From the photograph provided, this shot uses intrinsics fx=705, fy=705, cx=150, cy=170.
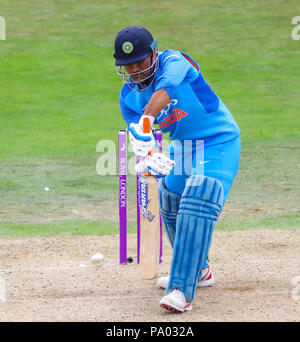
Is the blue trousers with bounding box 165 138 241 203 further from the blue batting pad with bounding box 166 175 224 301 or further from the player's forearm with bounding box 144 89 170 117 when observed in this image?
the player's forearm with bounding box 144 89 170 117

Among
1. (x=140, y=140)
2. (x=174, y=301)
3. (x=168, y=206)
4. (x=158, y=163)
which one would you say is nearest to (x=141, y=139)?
(x=140, y=140)

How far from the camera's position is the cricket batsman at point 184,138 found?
14.2ft

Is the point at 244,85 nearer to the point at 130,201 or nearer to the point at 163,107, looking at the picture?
the point at 130,201

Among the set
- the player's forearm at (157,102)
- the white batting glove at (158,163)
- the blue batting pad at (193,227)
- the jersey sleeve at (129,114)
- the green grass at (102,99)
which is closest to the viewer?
the player's forearm at (157,102)

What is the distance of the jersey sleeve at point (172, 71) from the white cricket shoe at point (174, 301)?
1.25 m

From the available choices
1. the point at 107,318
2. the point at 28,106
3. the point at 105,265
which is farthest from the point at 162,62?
the point at 28,106

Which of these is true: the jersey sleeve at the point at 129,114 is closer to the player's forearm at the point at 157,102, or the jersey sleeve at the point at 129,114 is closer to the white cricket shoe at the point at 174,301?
the player's forearm at the point at 157,102

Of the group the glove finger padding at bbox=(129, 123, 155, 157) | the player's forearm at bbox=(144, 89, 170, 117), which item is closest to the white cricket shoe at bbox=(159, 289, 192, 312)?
the glove finger padding at bbox=(129, 123, 155, 157)

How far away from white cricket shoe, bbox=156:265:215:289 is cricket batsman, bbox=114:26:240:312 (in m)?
0.55

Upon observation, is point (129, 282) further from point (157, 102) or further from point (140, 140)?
point (157, 102)

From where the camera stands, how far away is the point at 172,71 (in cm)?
430

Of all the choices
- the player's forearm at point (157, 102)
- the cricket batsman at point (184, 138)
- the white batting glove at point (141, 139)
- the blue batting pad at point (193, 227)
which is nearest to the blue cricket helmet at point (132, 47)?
the cricket batsman at point (184, 138)

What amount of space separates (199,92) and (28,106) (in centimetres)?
931

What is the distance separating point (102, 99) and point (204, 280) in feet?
29.7
